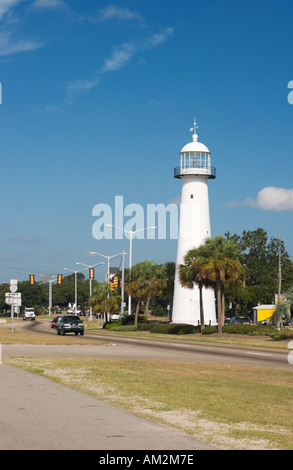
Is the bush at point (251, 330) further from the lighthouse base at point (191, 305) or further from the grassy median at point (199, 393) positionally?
the grassy median at point (199, 393)

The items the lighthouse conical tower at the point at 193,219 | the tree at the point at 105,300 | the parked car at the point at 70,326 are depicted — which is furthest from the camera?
the tree at the point at 105,300

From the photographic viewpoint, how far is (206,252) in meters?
53.6

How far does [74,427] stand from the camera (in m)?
10.1

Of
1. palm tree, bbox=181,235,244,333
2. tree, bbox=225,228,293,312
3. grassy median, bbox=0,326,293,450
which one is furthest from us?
tree, bbox=225,228,293,312

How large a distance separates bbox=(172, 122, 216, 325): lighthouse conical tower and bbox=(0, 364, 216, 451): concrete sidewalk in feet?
161

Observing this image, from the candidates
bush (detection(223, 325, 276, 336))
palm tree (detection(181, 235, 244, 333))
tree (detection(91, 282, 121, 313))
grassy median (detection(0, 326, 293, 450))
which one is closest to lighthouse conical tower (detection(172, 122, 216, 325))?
palm tree (detection(181, 235, 244, 333))

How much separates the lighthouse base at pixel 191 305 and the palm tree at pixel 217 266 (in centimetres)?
772

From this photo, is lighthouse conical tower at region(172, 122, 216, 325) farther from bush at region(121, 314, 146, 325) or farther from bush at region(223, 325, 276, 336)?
bush at region(223, 325, 276, 336)

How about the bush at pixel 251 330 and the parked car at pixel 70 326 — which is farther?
the parked car at pixel 70 326

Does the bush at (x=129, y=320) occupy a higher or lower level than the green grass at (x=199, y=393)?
higher

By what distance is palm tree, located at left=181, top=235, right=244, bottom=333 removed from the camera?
51.5m

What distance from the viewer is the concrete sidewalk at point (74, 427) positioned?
8812mm

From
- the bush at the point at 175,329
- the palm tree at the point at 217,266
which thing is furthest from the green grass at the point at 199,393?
the bush at the point at 175,329
